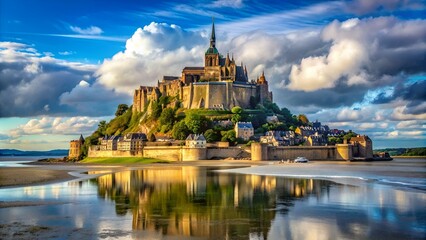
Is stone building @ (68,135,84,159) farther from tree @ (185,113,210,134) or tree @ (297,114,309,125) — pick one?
tree @ (297,114,309,125)

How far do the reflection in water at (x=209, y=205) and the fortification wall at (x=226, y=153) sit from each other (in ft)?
127

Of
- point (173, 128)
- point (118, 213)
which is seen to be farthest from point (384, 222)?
point (173, 128)

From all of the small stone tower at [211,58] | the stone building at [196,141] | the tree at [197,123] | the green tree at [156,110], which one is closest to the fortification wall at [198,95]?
the green tree at [156,110]

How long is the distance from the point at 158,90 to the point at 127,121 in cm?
1017

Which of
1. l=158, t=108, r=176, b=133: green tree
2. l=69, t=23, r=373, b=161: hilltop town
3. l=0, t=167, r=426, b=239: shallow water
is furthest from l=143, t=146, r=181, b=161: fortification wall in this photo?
l=0, t=167, r=426, b=239: shallow water

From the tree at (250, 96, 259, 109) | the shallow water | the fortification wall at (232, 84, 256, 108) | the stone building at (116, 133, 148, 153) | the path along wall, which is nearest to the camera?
the shallow water

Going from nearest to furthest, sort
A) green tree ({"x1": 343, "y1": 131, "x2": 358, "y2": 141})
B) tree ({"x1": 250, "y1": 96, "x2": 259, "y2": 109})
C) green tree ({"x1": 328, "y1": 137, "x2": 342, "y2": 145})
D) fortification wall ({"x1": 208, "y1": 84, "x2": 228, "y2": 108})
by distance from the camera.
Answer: green tree ({"x1": 328, "y1": 137, "x2": 342, "y2": 145}) → green tree ({"x1": 343, "y1": 131, "x2": 358, "y2": 141}) → fortification wall ({"x1": 208, "y1": 84, "x2": 228, "y2": 108}) → tree ({"x1": 250, "y1": 96, "x2": 259, "y2": 109})

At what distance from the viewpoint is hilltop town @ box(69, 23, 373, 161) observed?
6819 centimetres

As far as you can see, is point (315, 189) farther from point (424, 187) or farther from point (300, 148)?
point (300, 148)

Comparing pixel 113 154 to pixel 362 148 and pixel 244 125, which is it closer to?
pixel 244 125

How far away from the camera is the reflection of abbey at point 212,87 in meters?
86.1

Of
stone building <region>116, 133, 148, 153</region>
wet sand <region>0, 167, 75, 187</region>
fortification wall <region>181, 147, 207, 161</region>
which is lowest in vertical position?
wet sand <region>0, 167, 75, 187</region>

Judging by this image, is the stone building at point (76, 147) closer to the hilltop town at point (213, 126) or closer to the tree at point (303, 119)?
the hilltop town at point (213, 126)

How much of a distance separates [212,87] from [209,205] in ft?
224
